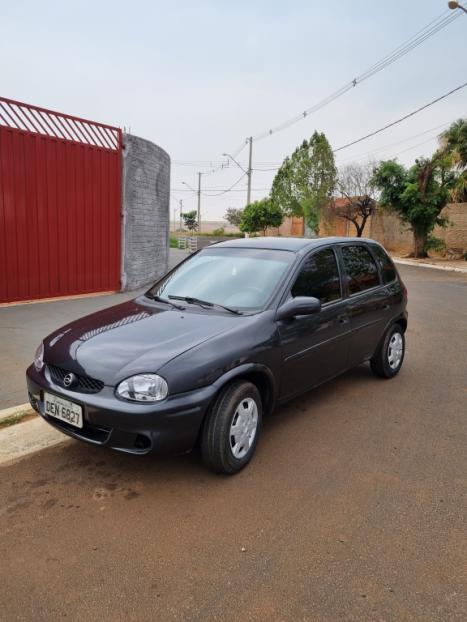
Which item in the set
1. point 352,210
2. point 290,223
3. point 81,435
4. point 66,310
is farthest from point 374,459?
point 290,223

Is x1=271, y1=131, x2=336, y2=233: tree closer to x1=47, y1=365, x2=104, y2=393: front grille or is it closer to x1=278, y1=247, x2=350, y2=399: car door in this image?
x1=278, y1=247, x2=350, y2=399: car door

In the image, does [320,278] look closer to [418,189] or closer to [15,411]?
[15,411]

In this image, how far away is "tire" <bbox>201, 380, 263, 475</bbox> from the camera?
307 centimetres

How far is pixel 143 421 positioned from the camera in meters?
2.83

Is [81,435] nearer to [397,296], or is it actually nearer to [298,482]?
[298,482]

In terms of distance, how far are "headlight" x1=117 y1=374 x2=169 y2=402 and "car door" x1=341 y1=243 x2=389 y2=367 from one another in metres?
2.22

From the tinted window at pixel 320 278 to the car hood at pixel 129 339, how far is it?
76 centimetres

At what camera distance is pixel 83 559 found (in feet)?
8.07

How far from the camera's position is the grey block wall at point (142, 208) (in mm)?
10258

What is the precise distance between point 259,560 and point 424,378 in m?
3.68

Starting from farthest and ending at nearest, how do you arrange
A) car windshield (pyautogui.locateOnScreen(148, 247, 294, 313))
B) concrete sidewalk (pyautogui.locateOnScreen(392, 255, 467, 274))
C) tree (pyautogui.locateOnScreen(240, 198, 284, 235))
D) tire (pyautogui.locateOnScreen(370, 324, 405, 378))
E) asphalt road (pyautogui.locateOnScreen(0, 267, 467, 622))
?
1. tree (pyautogui.locateOnScreen(240, 198, 284, 235))
2. concrete sidewalk (pyautogui.locateOnScreen(392, 255, 467, 274))
3. tire (pyautogui.locateOnScreen(370, 324, 405, 378))
4. car windshield (pyautogui.locateOnScreen(148, 247, 294, 313))
5. asphalt road (pyautogui.locateOnScreen(0, 267, 467, 622))

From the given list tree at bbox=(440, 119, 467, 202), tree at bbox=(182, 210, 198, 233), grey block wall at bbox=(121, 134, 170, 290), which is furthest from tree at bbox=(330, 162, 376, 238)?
tree at bbox=(182, 210, 198, 233)

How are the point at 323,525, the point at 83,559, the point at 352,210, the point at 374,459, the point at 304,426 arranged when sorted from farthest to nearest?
the point at 352,210, the point at 304,426, the point at 374,459, the point at 323,525, the point at 83,559

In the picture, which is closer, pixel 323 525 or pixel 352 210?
pixel 323 525
